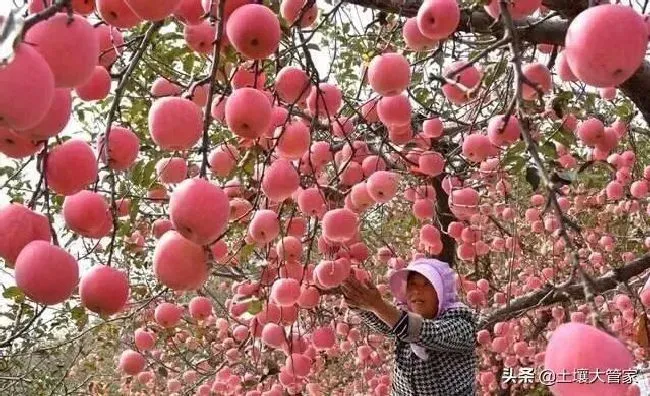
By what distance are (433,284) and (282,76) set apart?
5.17 ft

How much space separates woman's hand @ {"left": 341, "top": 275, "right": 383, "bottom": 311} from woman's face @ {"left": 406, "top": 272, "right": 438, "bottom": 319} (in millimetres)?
554

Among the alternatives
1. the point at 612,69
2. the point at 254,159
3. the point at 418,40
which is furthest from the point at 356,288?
the point at 612,69

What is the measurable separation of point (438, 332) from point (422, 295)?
384 millimetres

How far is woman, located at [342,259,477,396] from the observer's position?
264 centimetres

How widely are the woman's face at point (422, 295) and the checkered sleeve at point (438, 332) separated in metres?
0.17

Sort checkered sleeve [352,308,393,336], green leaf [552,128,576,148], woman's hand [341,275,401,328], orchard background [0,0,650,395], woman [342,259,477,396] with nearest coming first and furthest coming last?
1. orchard background [0,0,650,395]
2. green leaf [552,128,576,148]
3. woman's hand [341,275,401,328]
4. woman [342,259,477,396]
5. checkered sleeve [352,308,393,336]

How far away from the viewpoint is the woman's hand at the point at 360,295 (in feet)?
8.29

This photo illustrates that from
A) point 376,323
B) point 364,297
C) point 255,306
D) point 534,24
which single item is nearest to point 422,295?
point 376,323

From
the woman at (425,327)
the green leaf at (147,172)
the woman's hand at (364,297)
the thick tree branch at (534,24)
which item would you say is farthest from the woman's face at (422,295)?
the green leaf at (147,172)

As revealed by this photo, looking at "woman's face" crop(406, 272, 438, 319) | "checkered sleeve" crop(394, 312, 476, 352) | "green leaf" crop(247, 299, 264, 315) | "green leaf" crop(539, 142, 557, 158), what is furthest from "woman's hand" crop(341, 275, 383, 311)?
"green leaf" crop(539, 142, 557, 158)

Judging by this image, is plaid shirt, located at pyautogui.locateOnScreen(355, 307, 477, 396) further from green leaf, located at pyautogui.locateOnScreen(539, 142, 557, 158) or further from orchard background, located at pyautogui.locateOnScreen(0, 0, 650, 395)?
green leaf, located at pyautogui.locateOnScreen(539, 142, 557, 158)

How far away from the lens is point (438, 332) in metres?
2.72

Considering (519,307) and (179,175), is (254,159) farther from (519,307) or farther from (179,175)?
(519,307)

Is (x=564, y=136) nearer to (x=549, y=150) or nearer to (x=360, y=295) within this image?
Result: (x=549, y=150)
